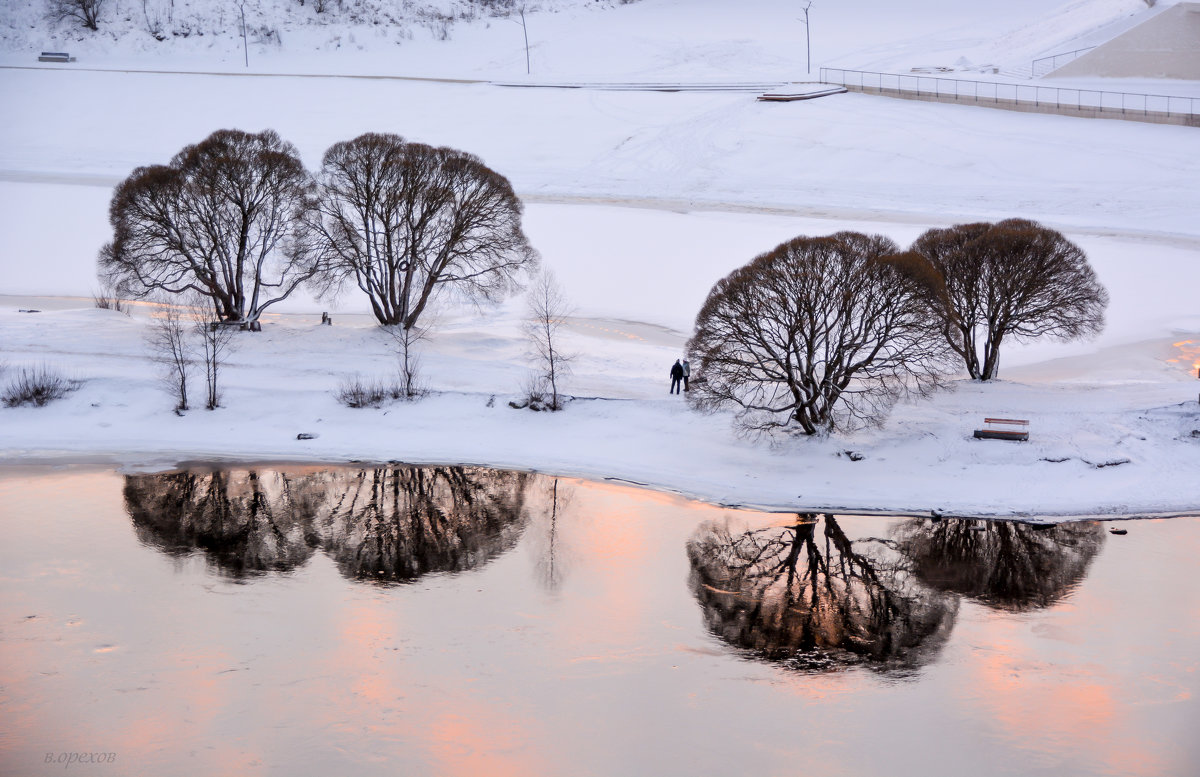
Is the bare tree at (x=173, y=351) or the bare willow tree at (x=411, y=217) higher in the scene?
the bare willow tree at (x=411, y=217)

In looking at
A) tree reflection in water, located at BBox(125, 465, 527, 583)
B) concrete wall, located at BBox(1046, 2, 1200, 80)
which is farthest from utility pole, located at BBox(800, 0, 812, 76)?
tree reflection in water, located at BBox(125, 465, 527, 583)

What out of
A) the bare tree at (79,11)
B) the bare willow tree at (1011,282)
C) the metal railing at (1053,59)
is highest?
the bare tree at (79,11)

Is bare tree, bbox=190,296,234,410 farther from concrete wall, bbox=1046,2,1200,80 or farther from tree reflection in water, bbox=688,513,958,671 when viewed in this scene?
concrete wall, bbox=1046,2,1200,80

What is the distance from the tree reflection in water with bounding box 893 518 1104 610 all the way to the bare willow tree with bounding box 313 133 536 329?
56.4 ft

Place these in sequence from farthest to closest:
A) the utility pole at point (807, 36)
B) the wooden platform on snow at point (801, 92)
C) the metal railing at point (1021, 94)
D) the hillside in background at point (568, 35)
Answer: the utility pole at point (807, 36) < the hillside in background at point (568, 35) < the wooden platform on snow at point (801, 92) < the metal railing at point (1021, 94)

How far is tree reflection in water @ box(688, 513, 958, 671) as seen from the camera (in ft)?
64.0

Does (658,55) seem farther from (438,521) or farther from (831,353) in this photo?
(438,521)

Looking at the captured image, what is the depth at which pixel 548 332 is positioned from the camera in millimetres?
30562

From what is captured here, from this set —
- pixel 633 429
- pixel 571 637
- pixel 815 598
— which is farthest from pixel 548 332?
pixel 571 637

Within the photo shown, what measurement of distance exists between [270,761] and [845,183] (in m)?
45.3

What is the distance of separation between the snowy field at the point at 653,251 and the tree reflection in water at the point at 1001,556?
74 centimetres

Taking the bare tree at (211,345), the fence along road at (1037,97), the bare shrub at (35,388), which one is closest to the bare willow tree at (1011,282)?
the bare tree at (211,345)

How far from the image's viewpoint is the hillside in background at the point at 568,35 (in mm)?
73875

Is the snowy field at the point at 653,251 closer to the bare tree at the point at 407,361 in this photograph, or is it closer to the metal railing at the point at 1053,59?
the bare tree at the point at 407,361
